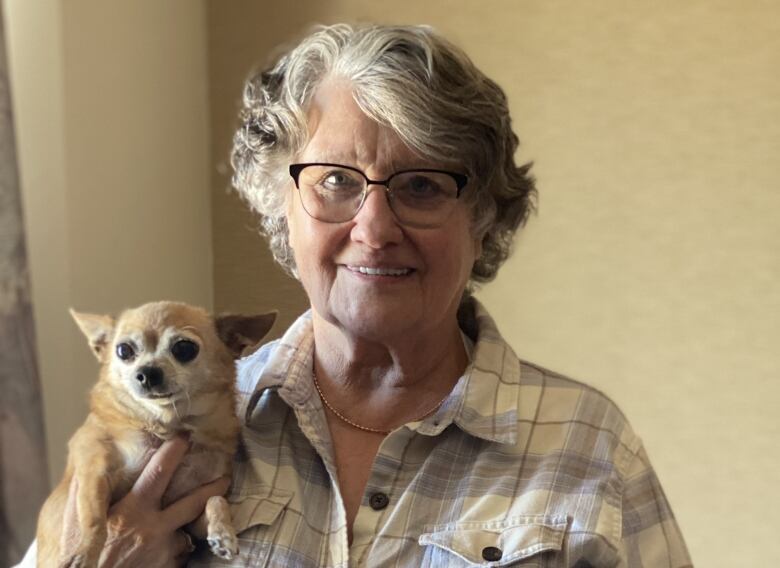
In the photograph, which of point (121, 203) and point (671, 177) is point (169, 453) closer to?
point (121, 203)

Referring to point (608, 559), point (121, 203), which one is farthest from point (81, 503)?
point (121, 203)

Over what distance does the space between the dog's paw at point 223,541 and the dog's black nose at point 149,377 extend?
225mm

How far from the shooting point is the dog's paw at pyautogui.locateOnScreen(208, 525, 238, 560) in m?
1.12

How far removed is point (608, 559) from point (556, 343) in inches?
48.1

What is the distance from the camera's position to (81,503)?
3.76 ft

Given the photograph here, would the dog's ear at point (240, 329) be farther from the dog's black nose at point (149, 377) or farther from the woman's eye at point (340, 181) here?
the woman's eye at point (340, 181)

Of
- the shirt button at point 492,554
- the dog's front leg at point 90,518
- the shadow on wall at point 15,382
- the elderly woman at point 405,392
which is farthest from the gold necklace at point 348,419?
the shadow on wall at point 15,382

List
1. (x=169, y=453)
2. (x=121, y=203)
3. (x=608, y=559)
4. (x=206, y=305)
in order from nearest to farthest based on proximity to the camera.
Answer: (x=608, y=559) < (x=169, y=453) < (x=121, y=203) < (x=206, y=305)

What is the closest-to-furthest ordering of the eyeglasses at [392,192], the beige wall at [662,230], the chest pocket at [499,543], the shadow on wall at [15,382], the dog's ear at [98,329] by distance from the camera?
the chest pocket at [499,543], the eyeglasses at [392,192], the dog's ear at [98,329], the shadow on wall at [15,382], the beige wall at [662,230]

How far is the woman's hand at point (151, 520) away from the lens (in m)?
1.14

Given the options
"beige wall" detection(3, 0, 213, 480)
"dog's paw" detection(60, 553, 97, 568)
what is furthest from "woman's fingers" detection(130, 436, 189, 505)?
"beige wall" detection(3, 0, 213, 480)

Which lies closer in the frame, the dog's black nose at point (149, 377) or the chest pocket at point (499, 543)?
the chest pocket at point (499, 543)

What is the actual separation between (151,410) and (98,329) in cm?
17

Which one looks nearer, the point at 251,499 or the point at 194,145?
the point at 251,499
